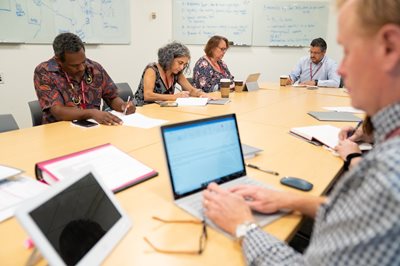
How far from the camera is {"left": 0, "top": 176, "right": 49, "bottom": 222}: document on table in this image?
0.94 metres

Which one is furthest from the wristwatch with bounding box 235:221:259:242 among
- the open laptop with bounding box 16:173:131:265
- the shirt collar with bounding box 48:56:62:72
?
the shirt collar with bounding box 48:56:62:72

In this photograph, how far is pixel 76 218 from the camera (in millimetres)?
772

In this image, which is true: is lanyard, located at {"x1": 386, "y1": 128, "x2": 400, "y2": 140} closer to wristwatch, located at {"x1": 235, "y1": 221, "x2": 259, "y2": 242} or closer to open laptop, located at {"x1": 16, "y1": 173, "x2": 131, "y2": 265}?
wristwatch, located at {"x1": 235, "y1": 221, "x2": 259, "y2": 242}

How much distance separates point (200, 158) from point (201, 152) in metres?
0.02

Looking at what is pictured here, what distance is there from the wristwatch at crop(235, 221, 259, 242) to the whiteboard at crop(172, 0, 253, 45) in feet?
13.8

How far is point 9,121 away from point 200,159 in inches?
58.6

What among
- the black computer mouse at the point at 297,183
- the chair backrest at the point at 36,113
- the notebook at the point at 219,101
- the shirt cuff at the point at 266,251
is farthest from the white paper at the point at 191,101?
the shirt cuff at the point at 266,251

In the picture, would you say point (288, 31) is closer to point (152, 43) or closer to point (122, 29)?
point (152, 43)

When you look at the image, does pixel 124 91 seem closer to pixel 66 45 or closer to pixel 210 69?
pixel 210 69

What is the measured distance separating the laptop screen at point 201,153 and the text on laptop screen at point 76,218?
21 centimetres

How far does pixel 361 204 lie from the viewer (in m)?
0.49

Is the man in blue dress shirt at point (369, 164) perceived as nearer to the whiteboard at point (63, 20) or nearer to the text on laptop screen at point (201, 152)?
the text on laptop screen at point (201, 152)

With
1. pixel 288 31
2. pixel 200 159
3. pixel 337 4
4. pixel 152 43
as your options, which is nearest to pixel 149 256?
pixel 200 159

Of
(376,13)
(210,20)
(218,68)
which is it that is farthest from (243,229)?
(210,20)
